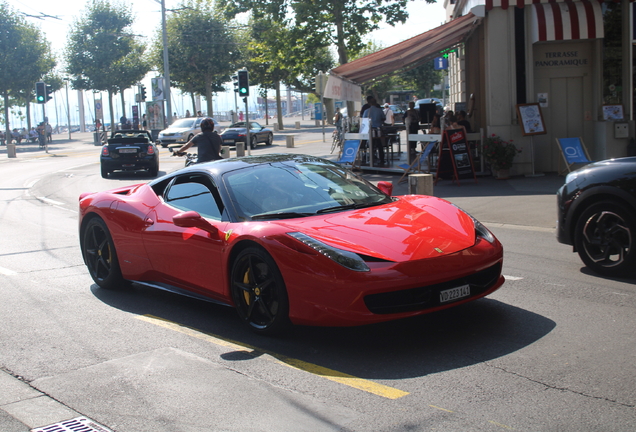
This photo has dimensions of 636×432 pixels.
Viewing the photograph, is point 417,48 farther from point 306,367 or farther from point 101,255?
point 306,367

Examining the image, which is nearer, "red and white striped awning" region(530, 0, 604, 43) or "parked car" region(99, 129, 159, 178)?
"red and white striped awning" region(530, 0, 604, 43)

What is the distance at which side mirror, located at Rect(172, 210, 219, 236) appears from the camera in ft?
17.5

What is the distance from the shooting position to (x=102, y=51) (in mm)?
61031

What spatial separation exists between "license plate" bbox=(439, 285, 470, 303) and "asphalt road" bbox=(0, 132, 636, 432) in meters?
0.31

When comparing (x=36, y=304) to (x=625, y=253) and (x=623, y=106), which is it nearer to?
(x=625, y=253)

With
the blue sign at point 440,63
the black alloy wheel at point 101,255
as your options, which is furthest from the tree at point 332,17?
the black alloy wheel at point 101,255

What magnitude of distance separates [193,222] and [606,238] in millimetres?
3882

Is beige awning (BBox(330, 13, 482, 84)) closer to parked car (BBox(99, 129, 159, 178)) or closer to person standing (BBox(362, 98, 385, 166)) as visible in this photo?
person standing (BBox(362, 98, 385, 166))

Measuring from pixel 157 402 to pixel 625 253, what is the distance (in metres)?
4.50

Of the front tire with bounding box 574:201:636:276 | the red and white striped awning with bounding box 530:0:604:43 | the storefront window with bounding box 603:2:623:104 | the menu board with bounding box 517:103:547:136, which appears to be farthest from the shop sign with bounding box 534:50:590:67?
the front tire with bounding box 574:201:636:276

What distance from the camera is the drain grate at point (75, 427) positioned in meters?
3.63

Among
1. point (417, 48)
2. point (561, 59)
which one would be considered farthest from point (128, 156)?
point (561, 59)

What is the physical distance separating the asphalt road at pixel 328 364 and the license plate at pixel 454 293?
31 cm

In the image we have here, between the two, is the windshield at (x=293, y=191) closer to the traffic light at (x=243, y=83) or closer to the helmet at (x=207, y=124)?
the helmet at (x=207, y=124)
